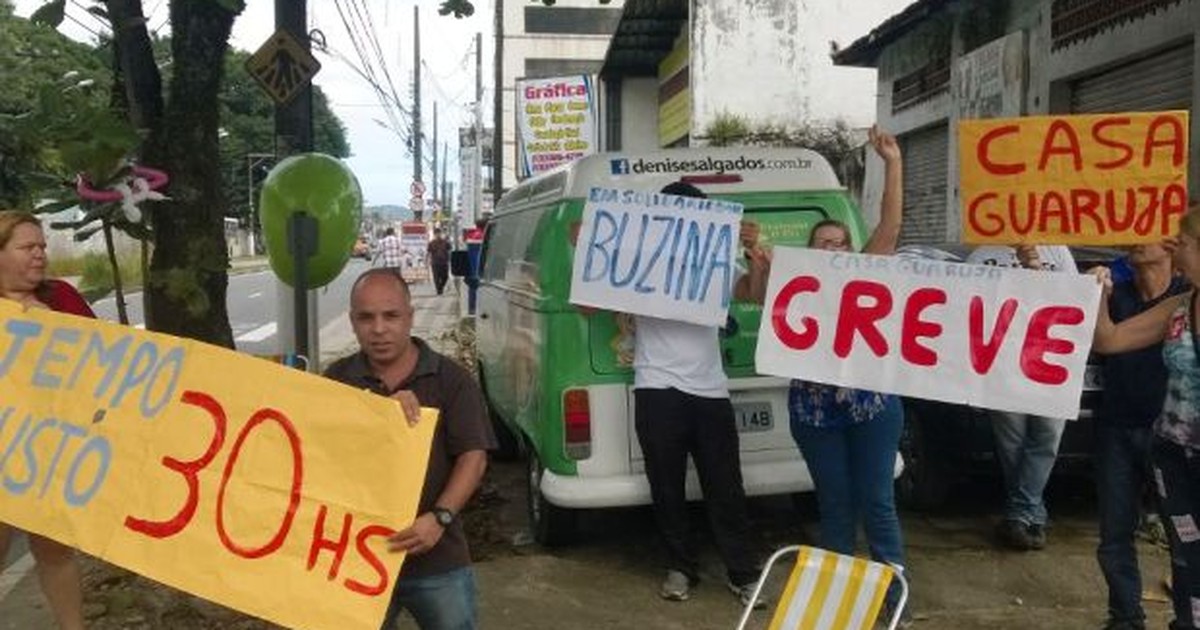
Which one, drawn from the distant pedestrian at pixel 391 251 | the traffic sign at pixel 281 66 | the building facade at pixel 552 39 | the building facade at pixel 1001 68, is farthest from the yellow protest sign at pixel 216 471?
the building facade at pixel 552 39

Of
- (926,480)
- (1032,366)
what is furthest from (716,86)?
(1032,366)

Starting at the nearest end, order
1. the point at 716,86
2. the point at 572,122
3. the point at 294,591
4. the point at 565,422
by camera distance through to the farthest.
Answer: the point at 294,591, the point at 565,422, the point at 572,122, the point at 716,86

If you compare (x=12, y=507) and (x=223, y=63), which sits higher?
(x=223, y=63)

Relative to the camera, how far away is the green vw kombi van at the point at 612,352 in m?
5.23

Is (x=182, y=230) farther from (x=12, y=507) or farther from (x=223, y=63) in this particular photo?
(x=12, y=507)

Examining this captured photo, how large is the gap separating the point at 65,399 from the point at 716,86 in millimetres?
19517

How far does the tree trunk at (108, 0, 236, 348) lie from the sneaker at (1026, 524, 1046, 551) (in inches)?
166

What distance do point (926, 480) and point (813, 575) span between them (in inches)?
122

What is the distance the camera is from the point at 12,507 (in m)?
3.27

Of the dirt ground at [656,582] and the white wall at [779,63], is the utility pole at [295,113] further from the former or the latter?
the white wall at [779,63]

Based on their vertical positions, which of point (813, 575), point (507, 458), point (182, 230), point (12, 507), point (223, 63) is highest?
point (223, 63)

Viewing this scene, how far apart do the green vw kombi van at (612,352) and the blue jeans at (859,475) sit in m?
0.77

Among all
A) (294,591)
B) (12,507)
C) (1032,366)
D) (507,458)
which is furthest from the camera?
(507,458)

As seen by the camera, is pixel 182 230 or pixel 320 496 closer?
pixel 320 496
